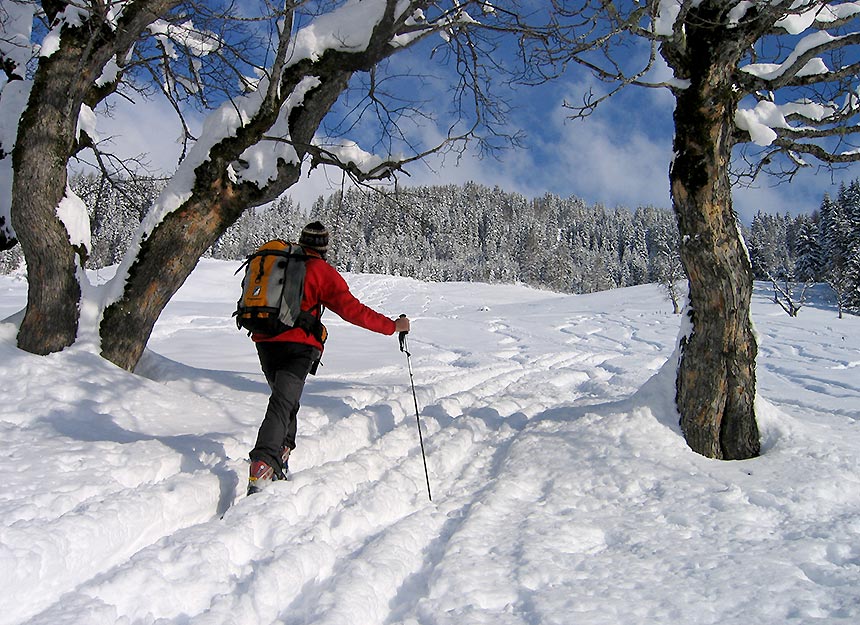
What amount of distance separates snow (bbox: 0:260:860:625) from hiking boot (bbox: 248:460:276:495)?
0.07 m

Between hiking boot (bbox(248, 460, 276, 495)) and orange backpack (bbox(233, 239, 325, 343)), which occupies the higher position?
orange backpack (bbox(233, 239, 325, 343))

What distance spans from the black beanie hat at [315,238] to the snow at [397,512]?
4.85 ft

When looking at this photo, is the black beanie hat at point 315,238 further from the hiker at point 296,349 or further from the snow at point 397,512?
the snow at point 397,512

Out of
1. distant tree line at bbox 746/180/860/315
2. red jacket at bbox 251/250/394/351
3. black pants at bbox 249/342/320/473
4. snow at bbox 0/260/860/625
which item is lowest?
snow at bbox 0/260/860/625

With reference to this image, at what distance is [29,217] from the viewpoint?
14.9 ft

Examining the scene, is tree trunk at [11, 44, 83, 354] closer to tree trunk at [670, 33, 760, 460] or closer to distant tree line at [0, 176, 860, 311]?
distant tree line at [0, 176, 860, 311]

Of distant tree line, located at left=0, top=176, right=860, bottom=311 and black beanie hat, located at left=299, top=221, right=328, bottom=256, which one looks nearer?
black beanie hat, located at left=299, top=221, right=328, bottom=256

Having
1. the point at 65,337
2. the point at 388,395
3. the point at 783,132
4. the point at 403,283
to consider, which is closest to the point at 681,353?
the point at 783,132

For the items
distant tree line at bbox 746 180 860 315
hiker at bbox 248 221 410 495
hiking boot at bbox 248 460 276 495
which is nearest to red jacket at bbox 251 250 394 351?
hiker at bbox 248 221 410 495

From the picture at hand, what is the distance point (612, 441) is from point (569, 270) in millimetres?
127053

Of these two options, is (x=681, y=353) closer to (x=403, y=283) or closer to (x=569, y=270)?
(x=403, y=283)

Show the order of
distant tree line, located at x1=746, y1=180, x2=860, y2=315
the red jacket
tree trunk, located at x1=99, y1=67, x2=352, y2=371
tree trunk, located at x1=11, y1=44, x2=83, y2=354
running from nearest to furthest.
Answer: the red jacket
tree trunk, located at x1=11, y1=44, x2=83, y2=354
tree trunk, located at x1=99, y1=67, x2=352, y2=371
distant tree line, located at x1=746, y1=180, x2=860, y2=315

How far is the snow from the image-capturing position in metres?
1.97

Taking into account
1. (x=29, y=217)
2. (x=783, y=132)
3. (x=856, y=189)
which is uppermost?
(x=856, y=189)
